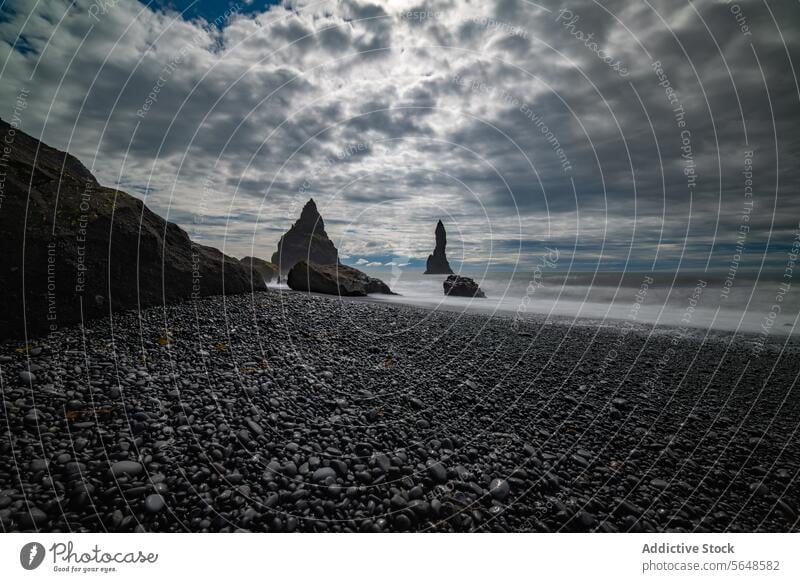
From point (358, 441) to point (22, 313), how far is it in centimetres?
769

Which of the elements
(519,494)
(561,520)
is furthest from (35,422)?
(561,520)

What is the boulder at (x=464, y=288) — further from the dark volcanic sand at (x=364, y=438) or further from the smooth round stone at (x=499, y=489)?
the smooth round stone at (x=499, y=489)

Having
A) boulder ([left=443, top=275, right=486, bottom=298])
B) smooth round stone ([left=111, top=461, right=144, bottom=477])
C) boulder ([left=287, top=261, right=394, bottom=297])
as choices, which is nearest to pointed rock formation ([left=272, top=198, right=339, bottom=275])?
boulder ([left=443, top=275, right=486, bottom=298])

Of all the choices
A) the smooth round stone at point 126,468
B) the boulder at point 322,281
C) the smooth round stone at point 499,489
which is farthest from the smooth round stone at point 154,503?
the boulder at point 322,281

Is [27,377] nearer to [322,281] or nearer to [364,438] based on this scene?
[364,438]

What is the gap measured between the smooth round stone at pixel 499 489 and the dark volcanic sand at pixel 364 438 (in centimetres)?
2

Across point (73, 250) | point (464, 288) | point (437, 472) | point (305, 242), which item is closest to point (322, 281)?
point (73, 250)

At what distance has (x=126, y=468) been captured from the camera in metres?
3.97

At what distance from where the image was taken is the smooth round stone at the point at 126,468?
3.90m

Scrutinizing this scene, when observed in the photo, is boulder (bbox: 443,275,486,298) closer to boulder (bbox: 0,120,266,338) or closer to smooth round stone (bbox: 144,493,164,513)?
boulder (bbox: 0,120,266,338)
